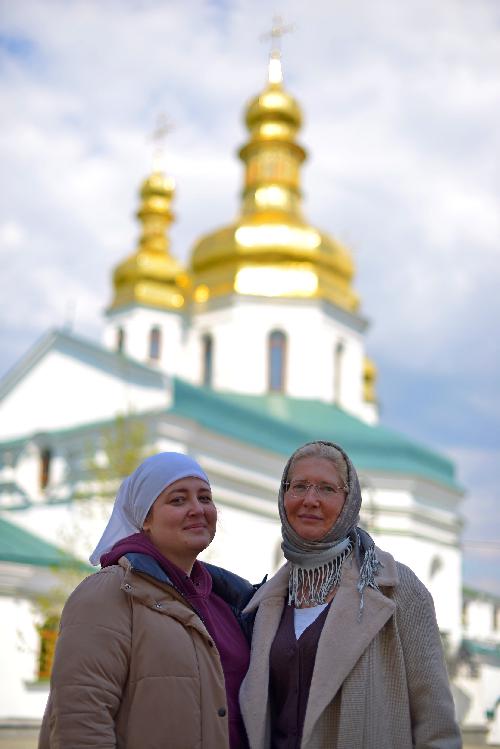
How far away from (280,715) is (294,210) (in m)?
28.4

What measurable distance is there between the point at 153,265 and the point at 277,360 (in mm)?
6986

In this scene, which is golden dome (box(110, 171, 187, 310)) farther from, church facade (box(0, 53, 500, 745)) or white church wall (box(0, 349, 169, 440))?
white church wall (box(0, 349, 169, 440))

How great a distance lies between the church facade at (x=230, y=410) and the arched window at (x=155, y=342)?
45mm

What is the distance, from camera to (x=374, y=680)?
330 cm

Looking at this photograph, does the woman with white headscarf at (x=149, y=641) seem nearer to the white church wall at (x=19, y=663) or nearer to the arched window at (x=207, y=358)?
the white church wall at (x=19, y=663)

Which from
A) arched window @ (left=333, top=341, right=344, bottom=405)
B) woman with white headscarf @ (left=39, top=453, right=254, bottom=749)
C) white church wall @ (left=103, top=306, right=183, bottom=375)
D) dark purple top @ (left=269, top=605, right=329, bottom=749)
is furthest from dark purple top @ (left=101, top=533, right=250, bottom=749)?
white church wall @ (left=103, top=306, right=183, bottom=375)

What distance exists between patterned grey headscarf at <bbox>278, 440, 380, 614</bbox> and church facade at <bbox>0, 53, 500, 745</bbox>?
13401 mm

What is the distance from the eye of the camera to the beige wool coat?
3.25m

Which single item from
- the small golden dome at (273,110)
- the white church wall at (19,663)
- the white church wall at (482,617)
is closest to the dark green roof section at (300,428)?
the white church wall at (19,663)

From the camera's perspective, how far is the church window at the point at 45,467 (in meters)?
22.1

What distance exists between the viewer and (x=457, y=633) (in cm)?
2686

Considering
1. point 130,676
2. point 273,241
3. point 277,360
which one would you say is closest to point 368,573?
point 130,676

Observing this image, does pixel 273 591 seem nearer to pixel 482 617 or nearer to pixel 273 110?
pixel 273 110

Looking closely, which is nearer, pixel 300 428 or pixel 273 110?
pixel 300 428
